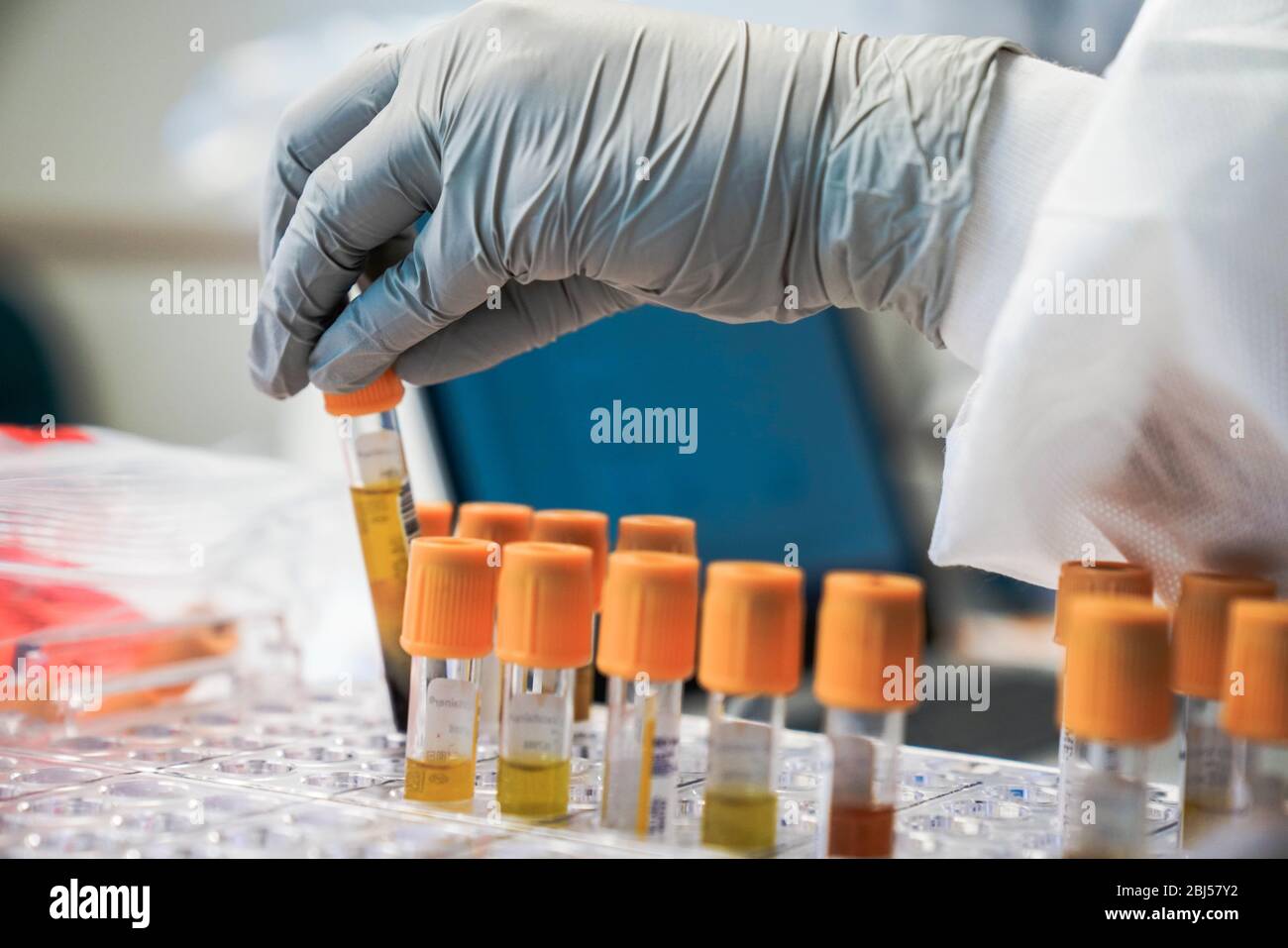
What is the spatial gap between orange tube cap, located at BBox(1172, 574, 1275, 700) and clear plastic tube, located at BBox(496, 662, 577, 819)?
Answer: 440 millimetres

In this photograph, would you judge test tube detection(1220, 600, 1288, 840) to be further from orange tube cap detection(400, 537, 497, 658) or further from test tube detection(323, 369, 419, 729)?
test tube detection(323, 369, 419, 729)

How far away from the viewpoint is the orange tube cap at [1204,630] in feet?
2.70

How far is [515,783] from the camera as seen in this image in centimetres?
92

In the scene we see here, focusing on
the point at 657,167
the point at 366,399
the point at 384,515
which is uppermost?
the point at 657,167

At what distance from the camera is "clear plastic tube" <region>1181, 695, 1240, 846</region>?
823 mm

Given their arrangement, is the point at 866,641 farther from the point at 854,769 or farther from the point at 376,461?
the point at 376,461

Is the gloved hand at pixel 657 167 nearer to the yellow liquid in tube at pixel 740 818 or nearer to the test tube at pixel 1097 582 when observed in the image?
the test tube at pixel 1097 582

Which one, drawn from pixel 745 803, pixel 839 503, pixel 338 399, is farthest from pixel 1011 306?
pixel 839 503

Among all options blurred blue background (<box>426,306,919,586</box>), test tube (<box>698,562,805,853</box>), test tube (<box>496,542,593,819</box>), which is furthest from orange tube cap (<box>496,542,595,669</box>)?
blurred blue background (<box>426,306,919,586</box>)

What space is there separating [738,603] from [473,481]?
1.44 m

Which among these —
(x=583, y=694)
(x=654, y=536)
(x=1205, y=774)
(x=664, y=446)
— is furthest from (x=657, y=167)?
(x=664, y=446)

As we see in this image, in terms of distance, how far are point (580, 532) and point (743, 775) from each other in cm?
35

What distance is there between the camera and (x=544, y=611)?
0.89 meters
